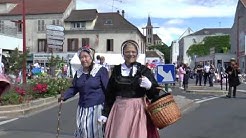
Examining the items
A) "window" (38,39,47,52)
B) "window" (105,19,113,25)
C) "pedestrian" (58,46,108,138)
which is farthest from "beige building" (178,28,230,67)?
"pedestrian" (58,46,108,138)

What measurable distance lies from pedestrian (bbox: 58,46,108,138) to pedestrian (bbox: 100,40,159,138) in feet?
1.75

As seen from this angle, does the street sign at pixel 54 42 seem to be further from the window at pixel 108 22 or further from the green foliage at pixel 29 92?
the window at pixel 108 22

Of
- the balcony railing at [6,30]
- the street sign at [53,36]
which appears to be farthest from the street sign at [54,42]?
the balcony railing at [6,30]

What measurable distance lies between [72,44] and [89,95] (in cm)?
7062

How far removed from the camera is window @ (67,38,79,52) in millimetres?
76312

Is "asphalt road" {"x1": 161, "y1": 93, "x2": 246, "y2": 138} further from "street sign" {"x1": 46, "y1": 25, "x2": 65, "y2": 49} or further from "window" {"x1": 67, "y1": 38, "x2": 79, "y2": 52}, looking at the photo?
"window" {"x1": 67, "y1": 38, "x2": 79, "y2": 52}

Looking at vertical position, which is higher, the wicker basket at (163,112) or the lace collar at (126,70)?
the lace collar at (126,70)

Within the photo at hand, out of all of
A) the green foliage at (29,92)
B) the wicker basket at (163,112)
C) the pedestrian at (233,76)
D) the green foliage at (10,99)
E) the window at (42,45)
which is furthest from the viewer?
the window at (42,45)

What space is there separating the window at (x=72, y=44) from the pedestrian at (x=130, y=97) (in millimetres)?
70768

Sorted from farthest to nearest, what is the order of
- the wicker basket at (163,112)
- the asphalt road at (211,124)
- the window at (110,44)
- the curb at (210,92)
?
the window at (110,44)
the curb at (210,92)
the asphalt road at (211,124)
the wicker basket at (163,112)

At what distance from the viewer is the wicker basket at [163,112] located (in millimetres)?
5418

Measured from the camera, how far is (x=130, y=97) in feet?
18.7

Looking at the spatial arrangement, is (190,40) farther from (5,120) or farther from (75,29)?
(5,120)

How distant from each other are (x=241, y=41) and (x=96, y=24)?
91.7ft
